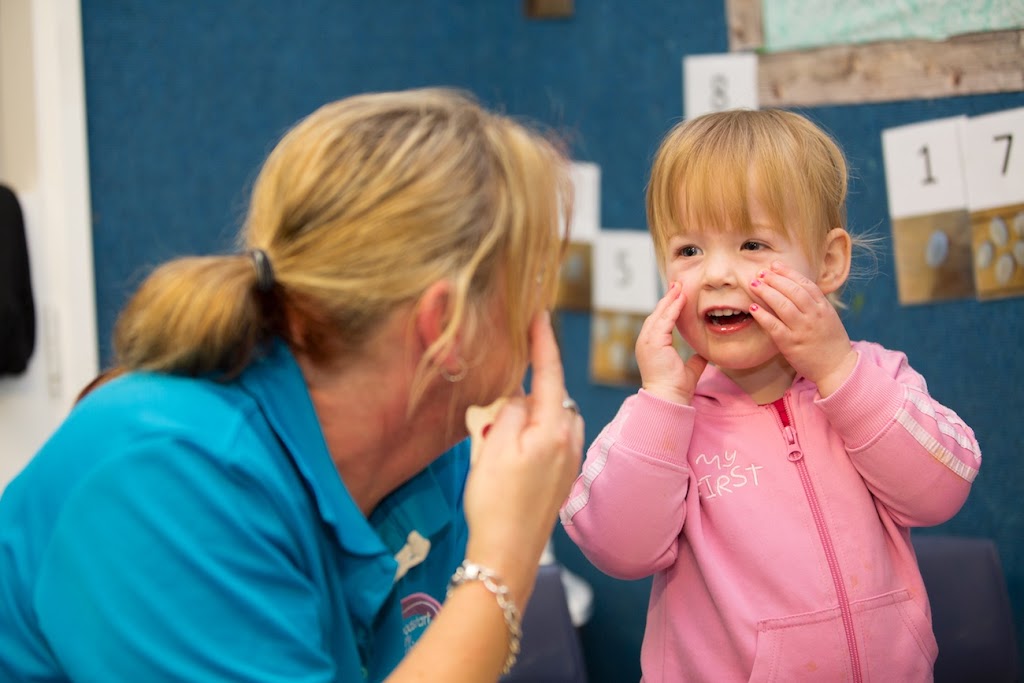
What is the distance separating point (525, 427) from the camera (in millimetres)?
1053

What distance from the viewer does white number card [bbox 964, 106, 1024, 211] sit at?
5.65ft

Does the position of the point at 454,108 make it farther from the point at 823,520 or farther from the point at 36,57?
the point at 36,57

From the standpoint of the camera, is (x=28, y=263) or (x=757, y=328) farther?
(x=28, y=263)

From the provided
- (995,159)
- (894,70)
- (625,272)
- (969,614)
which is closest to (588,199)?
(625,272)

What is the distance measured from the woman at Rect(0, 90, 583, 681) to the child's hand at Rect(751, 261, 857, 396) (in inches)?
10.5

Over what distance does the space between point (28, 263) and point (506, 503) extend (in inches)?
72.3

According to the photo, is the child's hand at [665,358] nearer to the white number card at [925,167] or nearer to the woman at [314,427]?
the woman at [314,427]

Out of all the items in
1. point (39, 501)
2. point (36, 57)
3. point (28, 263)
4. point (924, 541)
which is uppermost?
point (36, 57)

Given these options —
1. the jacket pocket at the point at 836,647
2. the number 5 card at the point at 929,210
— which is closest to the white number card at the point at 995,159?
the number 5 card at the point at 929,210

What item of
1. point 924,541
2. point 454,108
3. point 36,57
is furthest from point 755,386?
point 36,57

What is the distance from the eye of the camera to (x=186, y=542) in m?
0.86

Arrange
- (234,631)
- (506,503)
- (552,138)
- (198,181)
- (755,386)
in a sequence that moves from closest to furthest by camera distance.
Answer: (234,631) → (506,503) → (552,138) → (755,386) → (198,181)

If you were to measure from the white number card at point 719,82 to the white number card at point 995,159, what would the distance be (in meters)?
0.48

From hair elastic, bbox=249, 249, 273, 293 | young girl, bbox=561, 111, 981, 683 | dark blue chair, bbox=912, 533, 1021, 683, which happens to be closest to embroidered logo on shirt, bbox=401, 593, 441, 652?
young girl, bbox=561, 111, 981, 683
